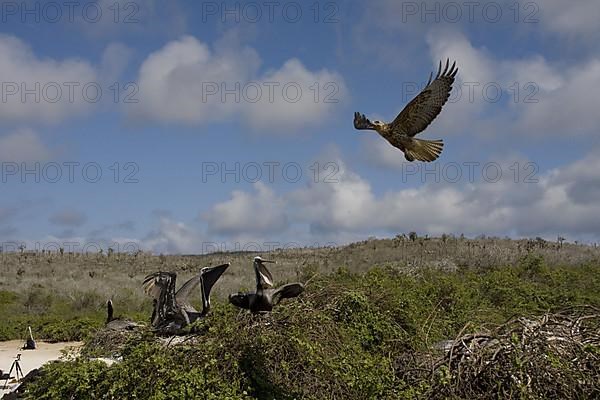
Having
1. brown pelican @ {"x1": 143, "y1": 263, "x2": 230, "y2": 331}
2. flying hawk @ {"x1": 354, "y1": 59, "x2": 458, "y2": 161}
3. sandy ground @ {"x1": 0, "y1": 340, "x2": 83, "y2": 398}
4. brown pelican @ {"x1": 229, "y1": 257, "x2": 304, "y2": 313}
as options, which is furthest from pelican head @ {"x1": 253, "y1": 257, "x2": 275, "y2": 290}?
sandy ground @ {"x1": 0, "y1": 340, "x2": 83, "y2": 398}

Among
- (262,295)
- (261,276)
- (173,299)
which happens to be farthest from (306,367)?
(173,299)

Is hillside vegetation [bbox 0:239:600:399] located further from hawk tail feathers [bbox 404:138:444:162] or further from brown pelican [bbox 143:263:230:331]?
hawk tail feathers [bbox 404:138:444:162]

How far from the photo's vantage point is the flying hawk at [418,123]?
5.62 metres

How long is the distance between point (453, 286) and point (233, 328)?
8.08 meters

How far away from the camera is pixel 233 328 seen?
7.15 metres

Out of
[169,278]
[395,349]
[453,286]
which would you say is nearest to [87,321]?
[453,286]

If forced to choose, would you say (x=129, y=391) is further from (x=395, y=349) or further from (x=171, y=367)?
(x=395, y=349)

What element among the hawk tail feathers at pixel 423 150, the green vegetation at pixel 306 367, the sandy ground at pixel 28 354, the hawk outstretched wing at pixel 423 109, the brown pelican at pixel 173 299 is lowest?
the sandy ground at pixel 28 354

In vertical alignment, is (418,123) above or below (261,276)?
above

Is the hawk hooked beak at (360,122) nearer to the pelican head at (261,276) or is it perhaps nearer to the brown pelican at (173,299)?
the pelican head at (261,276)

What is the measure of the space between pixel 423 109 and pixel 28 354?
1506 centimetres

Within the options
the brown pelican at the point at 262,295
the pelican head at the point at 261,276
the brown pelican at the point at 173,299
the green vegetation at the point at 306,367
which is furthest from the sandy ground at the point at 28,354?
the pelican head at the point at 261,276

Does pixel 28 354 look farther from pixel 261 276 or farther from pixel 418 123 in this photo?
pixel 418 123

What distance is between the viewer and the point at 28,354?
711 inches
